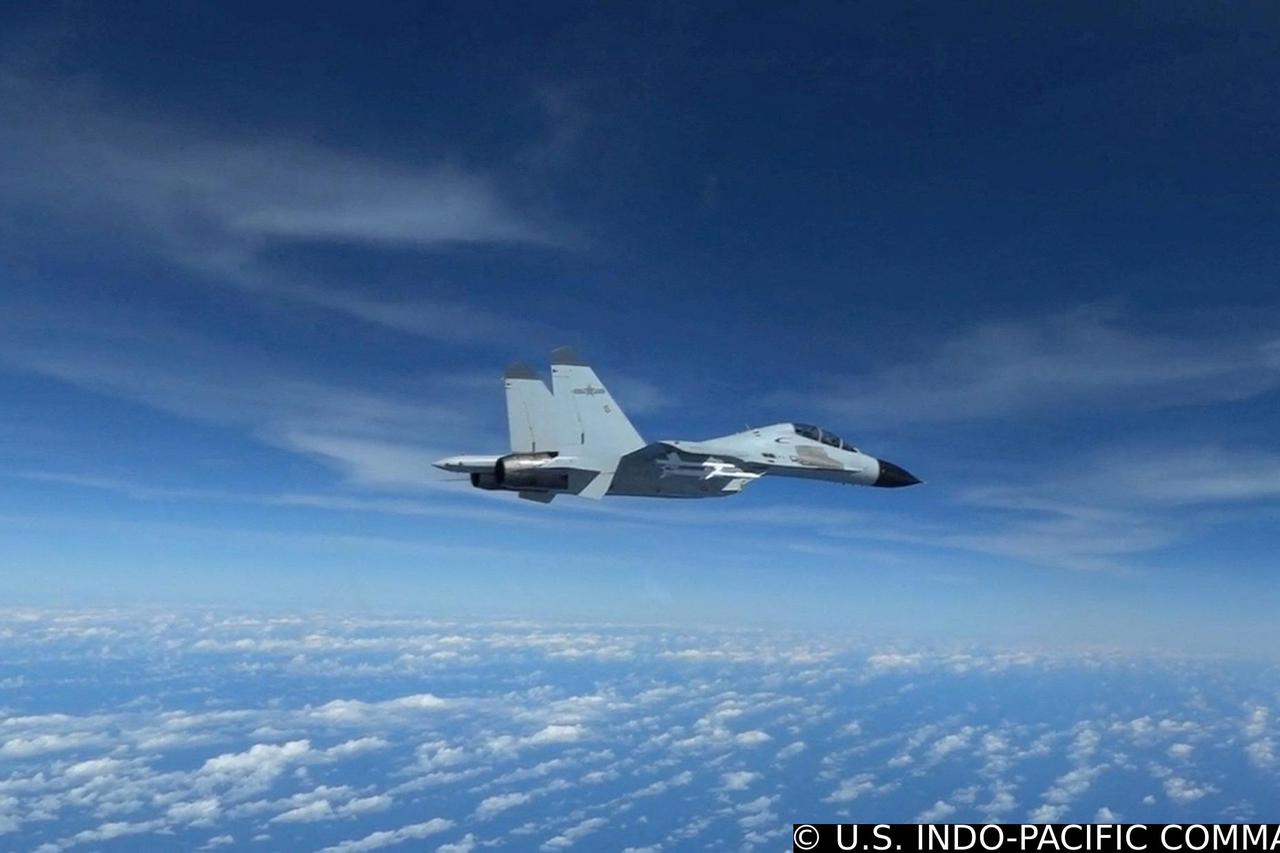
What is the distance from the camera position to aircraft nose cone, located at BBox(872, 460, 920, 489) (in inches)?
955

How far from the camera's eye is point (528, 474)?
19.1 metres

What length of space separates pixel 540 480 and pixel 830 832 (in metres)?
11.0

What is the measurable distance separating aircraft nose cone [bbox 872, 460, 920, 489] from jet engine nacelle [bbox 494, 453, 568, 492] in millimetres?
11848

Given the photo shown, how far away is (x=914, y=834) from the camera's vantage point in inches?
567

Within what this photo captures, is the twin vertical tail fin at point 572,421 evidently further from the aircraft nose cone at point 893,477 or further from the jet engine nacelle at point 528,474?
the aircraft nose cone at point 893,477

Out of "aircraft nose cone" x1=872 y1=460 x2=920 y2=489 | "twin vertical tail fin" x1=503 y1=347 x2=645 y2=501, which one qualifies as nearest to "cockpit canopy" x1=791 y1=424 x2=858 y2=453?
"aircraft nose cone" x1=872 y1=460 x2=920 y2=489

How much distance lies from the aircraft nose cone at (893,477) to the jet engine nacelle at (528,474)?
11.8m

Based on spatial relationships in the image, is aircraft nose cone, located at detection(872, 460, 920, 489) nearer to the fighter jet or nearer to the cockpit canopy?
the cockpit canopy

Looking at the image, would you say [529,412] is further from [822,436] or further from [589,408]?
[822,436]

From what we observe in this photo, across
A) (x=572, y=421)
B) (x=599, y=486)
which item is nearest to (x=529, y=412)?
(x=572, y=421)

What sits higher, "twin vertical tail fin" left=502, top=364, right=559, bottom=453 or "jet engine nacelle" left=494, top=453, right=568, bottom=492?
"twin vertical tail fin" left=502, top=364, right=559, bottom=453

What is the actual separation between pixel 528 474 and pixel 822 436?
1077 cm

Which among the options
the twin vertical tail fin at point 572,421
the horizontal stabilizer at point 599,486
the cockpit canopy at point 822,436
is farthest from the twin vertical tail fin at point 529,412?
the cockpit canopy at point 822,436

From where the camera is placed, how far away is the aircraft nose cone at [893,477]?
2425 centimetres
